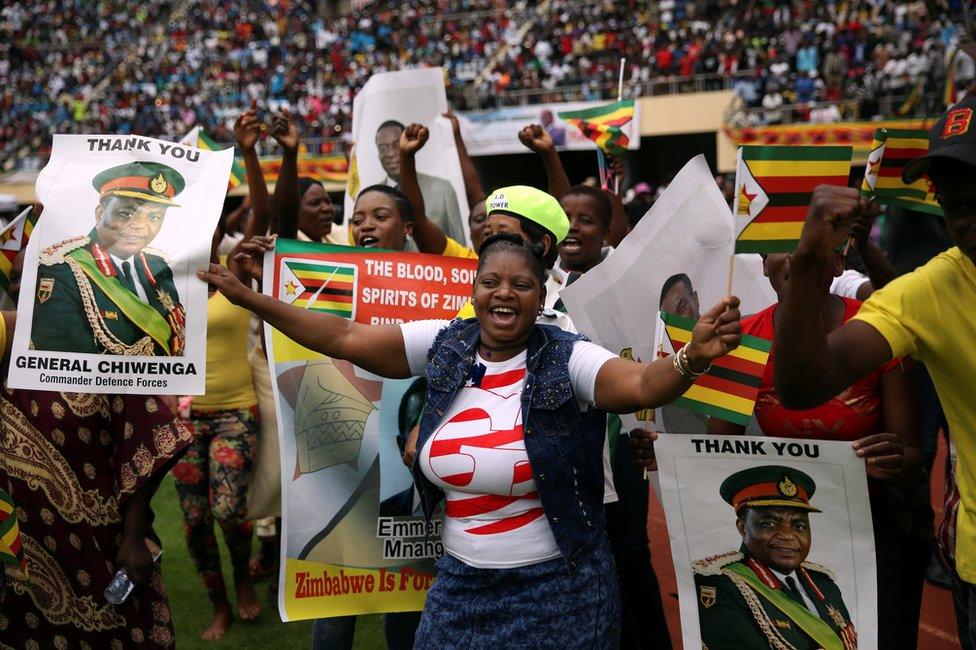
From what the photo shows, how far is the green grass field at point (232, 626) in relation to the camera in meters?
4.66

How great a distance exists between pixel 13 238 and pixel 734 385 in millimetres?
2226

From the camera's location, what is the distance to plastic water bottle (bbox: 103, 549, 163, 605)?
118 inches

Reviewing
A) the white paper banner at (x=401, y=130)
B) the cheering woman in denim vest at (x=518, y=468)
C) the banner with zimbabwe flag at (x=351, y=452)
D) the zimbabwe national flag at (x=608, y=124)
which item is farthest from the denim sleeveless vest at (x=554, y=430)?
the zimbabwe national flag at (x=608, y=124)

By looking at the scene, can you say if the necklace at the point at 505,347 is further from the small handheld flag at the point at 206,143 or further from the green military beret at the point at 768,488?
the small handheld flag at the point at 206,143

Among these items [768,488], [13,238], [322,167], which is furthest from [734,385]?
[322,167]

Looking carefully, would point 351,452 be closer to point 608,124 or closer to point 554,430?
point 554,430

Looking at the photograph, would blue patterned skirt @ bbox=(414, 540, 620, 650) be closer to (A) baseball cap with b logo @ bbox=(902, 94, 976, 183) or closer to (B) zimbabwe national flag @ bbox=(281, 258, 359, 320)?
(B) zimbabwe national flag @ bbox=(281, 258, 359, 320)

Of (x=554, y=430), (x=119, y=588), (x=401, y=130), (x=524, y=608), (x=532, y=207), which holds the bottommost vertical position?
(x=524, y=608)

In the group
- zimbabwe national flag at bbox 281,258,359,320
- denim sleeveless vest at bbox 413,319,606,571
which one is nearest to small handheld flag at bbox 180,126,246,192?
zimbabwe national flag at bbox 281,258,359,320

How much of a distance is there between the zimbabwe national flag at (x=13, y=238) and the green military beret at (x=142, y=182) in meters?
0.23

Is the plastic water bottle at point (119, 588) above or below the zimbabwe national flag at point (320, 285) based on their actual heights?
below

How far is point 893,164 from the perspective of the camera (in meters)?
2.96

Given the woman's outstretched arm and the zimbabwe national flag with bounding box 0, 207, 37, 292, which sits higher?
the zimbabwe national flag with bounding box 0, 207, 37, 292

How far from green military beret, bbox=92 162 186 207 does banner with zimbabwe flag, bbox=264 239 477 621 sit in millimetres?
459
